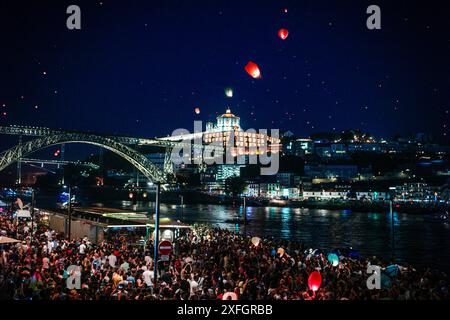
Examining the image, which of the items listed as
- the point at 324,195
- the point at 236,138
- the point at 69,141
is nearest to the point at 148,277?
the point at 69,141

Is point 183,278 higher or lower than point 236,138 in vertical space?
lower

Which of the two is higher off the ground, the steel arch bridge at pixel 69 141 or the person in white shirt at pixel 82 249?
the steel arch bridge at pixel 69 141

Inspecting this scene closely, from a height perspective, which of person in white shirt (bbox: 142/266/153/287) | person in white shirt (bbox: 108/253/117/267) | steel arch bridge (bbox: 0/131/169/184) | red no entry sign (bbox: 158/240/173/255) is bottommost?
person in white shirt (bbox: 142/266/153/287)

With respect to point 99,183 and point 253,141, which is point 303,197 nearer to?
point 253,141

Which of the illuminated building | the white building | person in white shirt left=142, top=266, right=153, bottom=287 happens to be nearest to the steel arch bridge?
person in white shirt left=142, top=266, right=153, bottom=287

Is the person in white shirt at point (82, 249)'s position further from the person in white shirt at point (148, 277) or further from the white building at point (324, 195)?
the white building at point (324, 195)

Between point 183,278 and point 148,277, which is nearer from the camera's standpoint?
point 183,278

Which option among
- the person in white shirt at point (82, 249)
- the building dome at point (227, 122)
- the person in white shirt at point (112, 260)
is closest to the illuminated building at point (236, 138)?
the building dome at point (227, 122)

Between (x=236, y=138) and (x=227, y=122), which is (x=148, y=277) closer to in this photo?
(x=236, y=138)

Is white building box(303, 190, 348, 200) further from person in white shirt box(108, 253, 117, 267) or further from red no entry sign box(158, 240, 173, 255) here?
red no entry sign box(158, 240, 173, 255)

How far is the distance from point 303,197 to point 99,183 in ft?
170

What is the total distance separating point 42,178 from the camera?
136500mm

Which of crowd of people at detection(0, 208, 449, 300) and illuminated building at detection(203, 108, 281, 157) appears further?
illuminated building at detection(203, 108, 281, 157)

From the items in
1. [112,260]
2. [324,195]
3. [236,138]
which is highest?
[236,138]
